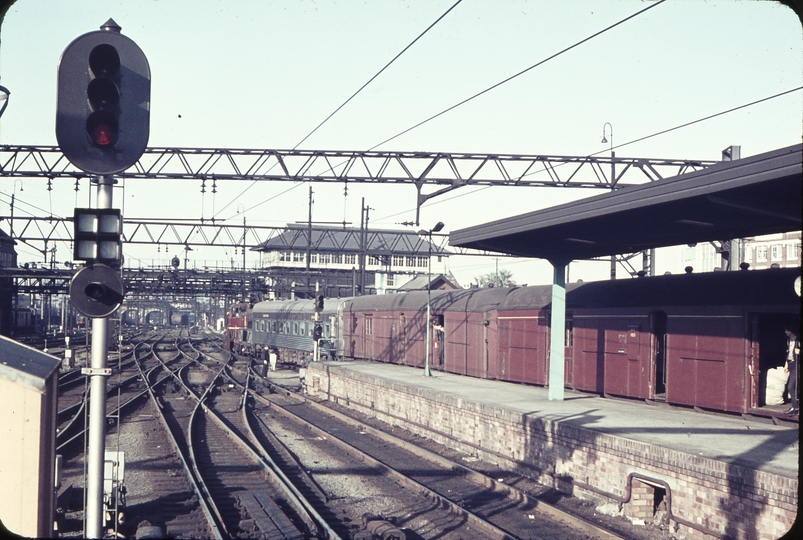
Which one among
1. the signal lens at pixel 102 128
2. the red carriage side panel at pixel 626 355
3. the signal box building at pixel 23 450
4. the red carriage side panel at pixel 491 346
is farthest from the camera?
the red carriage side panel at pixel 491 346

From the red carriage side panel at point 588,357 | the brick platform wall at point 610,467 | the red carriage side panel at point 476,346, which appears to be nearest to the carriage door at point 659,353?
the red carriage side panel at point 588,357

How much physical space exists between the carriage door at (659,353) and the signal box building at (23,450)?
41.0 ft

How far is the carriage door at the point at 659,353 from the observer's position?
15406 millimetres

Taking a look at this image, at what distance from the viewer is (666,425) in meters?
12.3

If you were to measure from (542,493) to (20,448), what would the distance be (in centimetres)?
841

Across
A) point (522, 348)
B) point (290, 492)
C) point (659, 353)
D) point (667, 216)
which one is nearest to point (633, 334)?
point (659, 353)

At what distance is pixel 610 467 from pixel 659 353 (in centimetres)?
549

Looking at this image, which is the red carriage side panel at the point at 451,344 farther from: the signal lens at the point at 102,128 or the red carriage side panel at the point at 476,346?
the signal lens at the point at 102,128

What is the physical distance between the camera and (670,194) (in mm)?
9992

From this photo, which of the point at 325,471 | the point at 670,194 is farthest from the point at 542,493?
the point at 670,194

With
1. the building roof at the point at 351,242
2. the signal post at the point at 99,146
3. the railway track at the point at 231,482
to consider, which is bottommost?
the railway track at the point at 231,482

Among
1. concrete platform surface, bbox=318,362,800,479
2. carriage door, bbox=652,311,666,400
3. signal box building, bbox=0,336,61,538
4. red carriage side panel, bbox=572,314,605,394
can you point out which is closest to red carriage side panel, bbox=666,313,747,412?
concrete platform surface, bbox=318,362,800,479

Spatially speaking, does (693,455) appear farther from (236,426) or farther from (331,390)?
(331,390)

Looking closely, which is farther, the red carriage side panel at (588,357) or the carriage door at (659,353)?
the red carriage side panel at (588,357)
